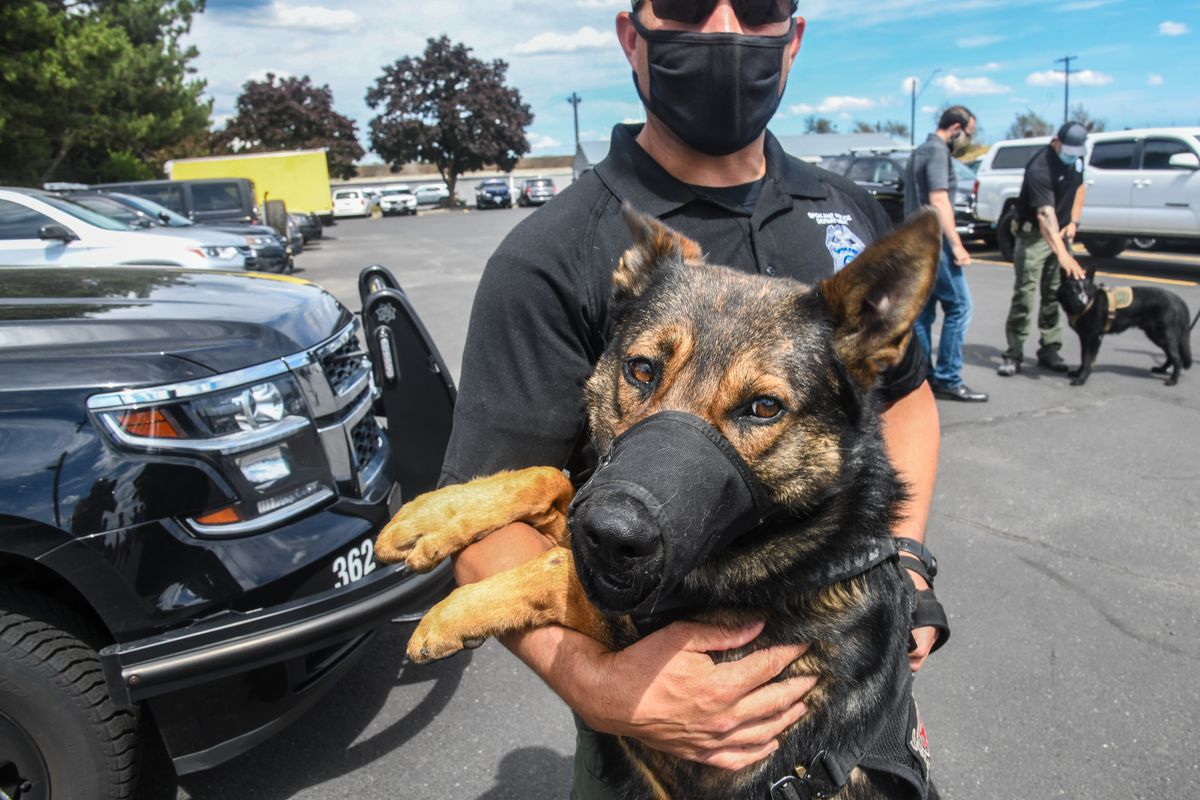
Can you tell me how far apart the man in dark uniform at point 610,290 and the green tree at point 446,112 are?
225 feet

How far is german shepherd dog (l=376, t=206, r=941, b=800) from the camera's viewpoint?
153cm

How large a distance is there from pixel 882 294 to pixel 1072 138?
28.2 feet

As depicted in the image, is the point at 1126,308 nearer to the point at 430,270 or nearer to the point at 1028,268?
the point at 1028,268

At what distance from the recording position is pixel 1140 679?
3500 millimetres

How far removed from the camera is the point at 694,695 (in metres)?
1.46

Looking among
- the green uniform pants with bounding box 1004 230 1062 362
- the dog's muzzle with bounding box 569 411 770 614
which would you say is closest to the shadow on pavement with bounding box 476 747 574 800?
the dog's muzzle with bounding box 569 411 770 614

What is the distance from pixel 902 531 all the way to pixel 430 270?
709 inches

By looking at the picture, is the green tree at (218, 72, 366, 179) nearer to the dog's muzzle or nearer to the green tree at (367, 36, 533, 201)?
the green tree at (367, 36, 533, 201)

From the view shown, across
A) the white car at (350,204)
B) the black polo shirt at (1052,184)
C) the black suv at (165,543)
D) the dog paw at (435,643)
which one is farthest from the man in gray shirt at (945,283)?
the white car at (350,204)

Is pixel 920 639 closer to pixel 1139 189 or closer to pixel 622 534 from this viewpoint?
pixel 622 534

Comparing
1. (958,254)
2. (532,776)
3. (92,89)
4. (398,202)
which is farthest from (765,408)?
(398,202)

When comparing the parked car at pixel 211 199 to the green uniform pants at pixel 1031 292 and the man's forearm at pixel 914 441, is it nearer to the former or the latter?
the green uniform pants at pixel 1031 292

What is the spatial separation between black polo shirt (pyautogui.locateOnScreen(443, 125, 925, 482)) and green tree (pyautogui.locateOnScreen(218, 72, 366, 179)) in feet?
223

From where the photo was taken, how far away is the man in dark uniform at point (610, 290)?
152 cm
